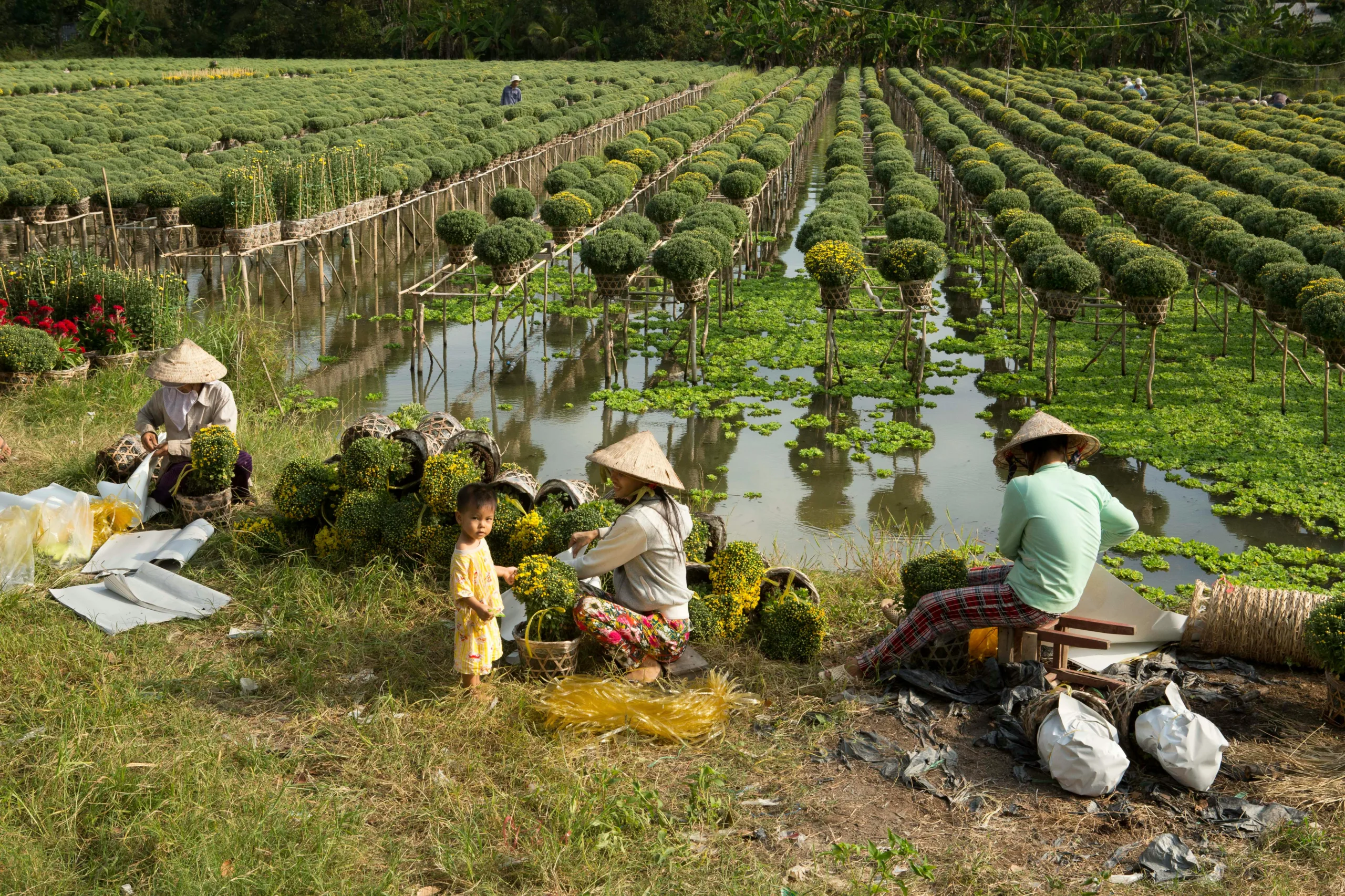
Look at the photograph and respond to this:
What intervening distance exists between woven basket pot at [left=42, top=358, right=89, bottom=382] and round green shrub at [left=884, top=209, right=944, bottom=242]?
9.39 metres

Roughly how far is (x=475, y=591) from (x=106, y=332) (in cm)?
769

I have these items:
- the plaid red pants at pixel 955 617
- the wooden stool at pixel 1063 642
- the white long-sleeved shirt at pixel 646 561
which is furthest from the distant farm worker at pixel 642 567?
the wooden stool at pixel 1063 642

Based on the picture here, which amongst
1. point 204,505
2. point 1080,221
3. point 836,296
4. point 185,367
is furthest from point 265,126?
point 204,505

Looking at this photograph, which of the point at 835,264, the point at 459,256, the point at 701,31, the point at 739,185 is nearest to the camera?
the point at 835,264

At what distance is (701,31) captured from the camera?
69188mm

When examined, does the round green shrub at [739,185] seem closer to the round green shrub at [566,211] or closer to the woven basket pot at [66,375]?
the round green shrub at [566,211]

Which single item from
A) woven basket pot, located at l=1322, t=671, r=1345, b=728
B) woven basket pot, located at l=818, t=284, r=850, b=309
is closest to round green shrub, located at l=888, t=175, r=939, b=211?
woven basket pot, located at l=818, t=284, r=850, b=309

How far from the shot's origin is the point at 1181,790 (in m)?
5.14

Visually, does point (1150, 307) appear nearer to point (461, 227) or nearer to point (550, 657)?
point (461, 227)

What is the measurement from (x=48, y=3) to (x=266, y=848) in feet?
239

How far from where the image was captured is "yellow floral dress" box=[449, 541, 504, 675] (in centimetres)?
575

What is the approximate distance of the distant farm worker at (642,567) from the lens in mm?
5734

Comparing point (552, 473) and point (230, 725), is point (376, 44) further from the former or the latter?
point (230, 725)

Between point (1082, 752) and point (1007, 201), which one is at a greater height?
point (1007, 201)
